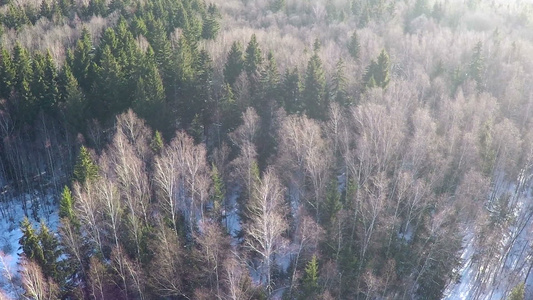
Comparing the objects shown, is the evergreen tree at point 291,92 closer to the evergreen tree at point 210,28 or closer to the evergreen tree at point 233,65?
the evergreen tree at point 233,65

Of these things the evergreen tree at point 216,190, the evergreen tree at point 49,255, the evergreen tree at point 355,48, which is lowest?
the evergreen tree at point 49,255

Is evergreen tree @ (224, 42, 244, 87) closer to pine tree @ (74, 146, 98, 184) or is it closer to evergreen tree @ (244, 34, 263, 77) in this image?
evergreen tree @ (244, 34, 263, 77)

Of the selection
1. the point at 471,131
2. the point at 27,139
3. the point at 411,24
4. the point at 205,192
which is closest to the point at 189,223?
the point at 205,192

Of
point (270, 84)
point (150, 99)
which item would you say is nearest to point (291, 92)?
point (270, 84)

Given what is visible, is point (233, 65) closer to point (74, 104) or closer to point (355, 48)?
point (74, 104)

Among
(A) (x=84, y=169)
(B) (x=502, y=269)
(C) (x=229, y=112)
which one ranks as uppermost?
(C) (x=229, y=112)

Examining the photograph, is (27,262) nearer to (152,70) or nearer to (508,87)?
(152,70)

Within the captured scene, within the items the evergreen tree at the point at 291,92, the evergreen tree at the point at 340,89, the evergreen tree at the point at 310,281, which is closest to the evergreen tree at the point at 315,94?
the evergreen tree at the point at 291,92
